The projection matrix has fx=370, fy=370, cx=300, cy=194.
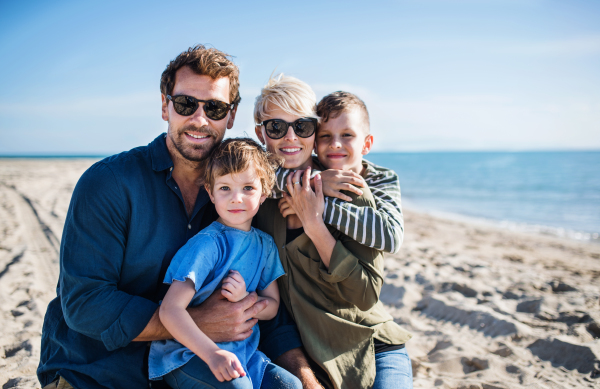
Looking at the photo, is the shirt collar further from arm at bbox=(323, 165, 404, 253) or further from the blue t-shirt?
arm at bbox=(323, 165, 404, 253)

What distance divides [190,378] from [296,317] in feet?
2.51

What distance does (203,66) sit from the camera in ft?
8.84

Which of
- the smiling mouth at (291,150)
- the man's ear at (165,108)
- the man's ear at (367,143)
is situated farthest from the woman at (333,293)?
the man's ear at (165,108)

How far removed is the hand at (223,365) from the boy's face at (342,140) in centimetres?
172

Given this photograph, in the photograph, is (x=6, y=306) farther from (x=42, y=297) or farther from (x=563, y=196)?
(x=563, y=196)

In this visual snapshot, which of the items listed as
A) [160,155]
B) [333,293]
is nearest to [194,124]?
[160,155]

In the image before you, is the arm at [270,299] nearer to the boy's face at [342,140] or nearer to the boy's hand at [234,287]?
the boy's hand at [234,287]

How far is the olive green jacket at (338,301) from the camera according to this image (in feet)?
7.89

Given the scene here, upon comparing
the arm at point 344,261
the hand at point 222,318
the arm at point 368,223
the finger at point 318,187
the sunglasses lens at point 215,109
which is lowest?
the hand at point 222,318

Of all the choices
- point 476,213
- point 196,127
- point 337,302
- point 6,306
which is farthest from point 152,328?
point 476,213

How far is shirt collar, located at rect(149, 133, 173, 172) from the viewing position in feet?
8.42

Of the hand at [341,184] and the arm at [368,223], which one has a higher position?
the hand at [341,184]

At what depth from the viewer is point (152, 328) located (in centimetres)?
219

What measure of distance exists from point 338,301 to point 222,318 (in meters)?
0.81
